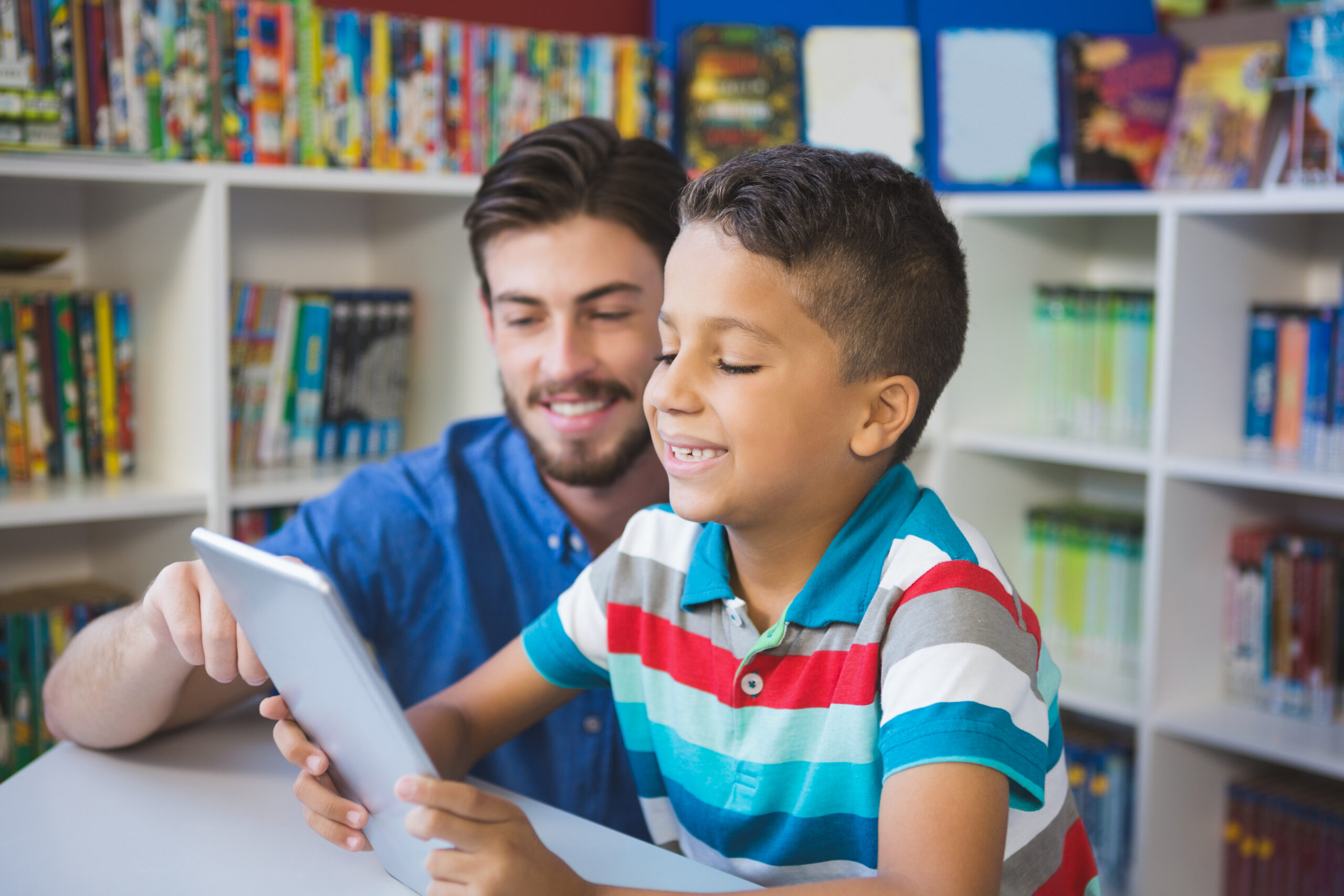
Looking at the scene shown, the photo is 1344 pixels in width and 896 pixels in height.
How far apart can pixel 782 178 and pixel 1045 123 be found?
1682 millimetres

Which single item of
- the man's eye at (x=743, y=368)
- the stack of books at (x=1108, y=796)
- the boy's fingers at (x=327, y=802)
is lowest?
the stack of books at (x=1108, y=796)

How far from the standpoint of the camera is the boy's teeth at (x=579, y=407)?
4.62 ft

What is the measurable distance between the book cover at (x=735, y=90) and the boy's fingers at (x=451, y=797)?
71.2 inches

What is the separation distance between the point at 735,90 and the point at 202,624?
1766 millimetres

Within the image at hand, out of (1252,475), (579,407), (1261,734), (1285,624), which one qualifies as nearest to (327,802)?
(579,407)

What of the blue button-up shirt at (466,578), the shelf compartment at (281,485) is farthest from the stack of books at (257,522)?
the blue button-up shirt at (466,578)

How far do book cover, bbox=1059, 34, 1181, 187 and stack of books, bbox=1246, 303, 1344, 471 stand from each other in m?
0.38

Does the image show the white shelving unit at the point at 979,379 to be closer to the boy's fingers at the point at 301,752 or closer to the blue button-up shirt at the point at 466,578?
the blue button-up shirt at the point at 466,578

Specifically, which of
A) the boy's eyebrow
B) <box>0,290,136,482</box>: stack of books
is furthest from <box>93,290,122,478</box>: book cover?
the boy's eyebrow

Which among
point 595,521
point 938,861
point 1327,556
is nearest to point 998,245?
point 1327,556

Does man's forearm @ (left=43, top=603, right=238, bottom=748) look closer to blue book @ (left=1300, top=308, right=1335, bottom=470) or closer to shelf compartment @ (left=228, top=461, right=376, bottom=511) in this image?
shelf compartment @ (left=228, top=461, right=376, bottom=511)

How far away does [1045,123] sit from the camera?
7.98 feet

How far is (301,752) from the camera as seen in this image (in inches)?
35.0

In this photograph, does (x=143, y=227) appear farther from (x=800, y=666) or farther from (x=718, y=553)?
(x=800, y=666)
